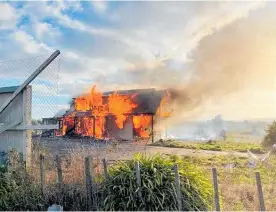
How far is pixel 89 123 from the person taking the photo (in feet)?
86.7

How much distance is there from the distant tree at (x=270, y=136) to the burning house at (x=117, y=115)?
8.89m

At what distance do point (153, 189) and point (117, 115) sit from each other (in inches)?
805

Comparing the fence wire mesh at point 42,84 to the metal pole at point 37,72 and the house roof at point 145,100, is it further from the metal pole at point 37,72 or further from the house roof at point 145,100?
the house roof at point 145,100

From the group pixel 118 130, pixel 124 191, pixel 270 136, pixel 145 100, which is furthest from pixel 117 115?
pixel 124 191

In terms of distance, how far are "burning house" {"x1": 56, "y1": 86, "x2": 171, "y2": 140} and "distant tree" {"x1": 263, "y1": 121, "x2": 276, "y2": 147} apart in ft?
29.2

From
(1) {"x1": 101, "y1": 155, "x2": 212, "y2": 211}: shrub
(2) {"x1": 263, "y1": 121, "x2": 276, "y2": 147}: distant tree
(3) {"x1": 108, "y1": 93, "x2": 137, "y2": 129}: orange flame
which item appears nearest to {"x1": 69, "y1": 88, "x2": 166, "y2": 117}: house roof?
(3) {"x1": 108, "y1": 93, "x2": 137, "y2": 129}: orange flame

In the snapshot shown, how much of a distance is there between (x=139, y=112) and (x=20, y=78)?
1842 centimetres

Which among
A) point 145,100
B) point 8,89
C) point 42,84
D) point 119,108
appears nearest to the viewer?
point 42,84

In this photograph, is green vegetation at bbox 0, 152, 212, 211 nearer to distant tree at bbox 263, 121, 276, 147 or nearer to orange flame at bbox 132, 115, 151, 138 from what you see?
distant tree at bbox 263, 121, 276, 147

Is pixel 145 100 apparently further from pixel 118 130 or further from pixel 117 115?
pixel 118 130

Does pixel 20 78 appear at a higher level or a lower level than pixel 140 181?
higher

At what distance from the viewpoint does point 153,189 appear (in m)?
4.94

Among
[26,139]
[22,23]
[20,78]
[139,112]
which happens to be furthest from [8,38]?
[139,112]

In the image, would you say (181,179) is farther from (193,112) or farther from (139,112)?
(193,112)
